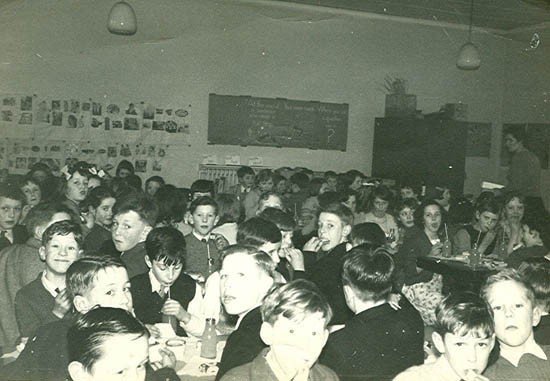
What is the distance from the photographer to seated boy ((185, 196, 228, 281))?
4285 mm

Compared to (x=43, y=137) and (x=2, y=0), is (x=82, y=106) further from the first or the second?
(x=2, y=0)

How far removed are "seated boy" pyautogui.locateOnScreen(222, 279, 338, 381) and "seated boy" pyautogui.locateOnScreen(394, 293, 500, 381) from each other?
42 centimetres

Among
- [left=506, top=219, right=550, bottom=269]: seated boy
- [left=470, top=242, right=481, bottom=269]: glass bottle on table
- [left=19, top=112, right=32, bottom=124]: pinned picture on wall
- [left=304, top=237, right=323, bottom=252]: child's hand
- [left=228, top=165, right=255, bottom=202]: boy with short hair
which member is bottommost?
[left=470, top=242, right=481, bottom=269]: glass bottle on table

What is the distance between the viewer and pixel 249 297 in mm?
2461

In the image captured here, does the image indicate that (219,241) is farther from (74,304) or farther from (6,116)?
(6,116)

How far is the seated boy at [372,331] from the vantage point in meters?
2.47

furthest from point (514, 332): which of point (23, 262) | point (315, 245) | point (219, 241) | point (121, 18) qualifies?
point (121, 18)

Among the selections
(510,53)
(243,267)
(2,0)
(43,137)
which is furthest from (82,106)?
(510,53)

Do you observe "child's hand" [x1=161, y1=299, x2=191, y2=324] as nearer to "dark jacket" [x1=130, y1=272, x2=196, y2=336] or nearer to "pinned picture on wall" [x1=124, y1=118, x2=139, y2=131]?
"dark jacket" [x1=130, y1=272, x2=196, y2=336]

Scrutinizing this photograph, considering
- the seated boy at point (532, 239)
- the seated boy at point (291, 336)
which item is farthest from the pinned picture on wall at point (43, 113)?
the seated boy at point (291, 336)

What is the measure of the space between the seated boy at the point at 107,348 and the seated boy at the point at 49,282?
1.01 metres

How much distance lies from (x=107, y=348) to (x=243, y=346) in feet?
1.86

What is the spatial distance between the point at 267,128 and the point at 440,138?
2565 millimetres

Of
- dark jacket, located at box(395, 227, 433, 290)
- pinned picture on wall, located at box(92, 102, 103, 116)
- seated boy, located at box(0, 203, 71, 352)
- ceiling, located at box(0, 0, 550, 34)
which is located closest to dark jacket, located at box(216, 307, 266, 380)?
seated boy, located at box(0, 203, 71, 352)
